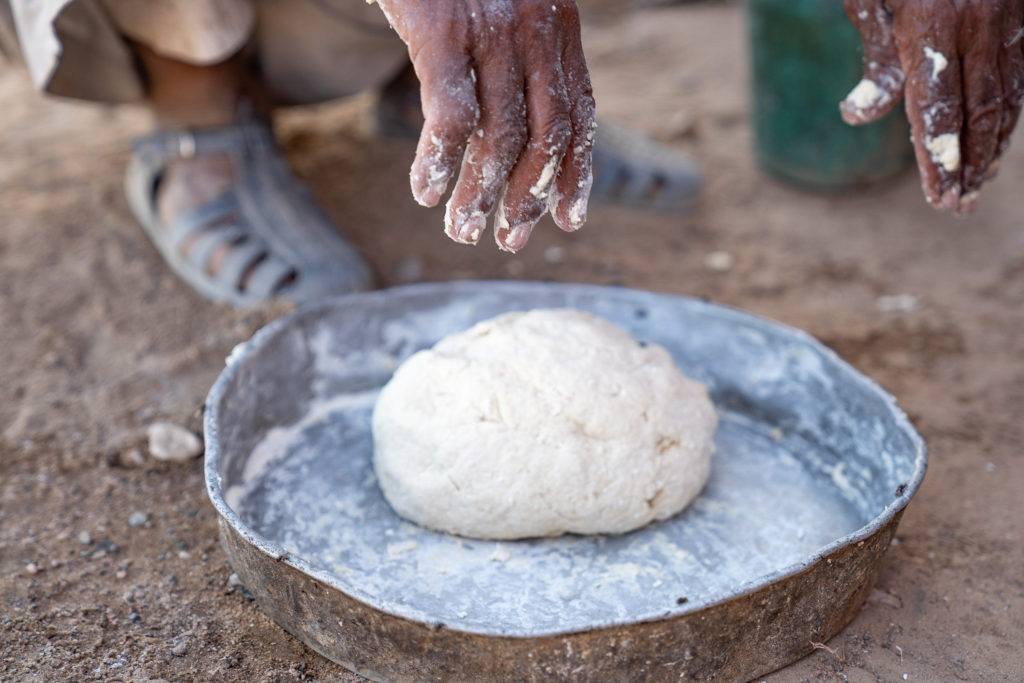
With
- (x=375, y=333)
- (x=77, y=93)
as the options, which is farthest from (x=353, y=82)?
(x=375, y=333)

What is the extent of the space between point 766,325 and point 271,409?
98 cm

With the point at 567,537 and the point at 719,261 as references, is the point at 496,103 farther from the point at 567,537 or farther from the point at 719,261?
the point at 719,261

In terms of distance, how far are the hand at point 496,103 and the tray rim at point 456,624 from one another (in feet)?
1.66

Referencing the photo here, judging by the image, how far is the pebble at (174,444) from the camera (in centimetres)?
189

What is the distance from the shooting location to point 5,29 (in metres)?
2.25

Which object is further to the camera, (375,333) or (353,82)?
(353,82)

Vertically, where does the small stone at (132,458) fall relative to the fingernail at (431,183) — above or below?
below

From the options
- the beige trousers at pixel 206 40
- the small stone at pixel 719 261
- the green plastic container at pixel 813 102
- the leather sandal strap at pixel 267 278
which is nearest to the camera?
the beige trousers at pixel 206 40

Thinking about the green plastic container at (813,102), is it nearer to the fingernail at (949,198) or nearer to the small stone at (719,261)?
the small stone at (719,261)

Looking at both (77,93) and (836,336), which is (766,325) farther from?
(77,93)

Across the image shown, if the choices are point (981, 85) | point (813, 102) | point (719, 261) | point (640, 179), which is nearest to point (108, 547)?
point (981, 85)

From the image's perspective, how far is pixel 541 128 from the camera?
135 centimetres

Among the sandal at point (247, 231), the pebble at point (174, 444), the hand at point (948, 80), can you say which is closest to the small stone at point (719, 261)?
the sandal at point (247, 231)

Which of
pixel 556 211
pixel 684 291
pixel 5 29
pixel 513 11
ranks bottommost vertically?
pixel 684 291
